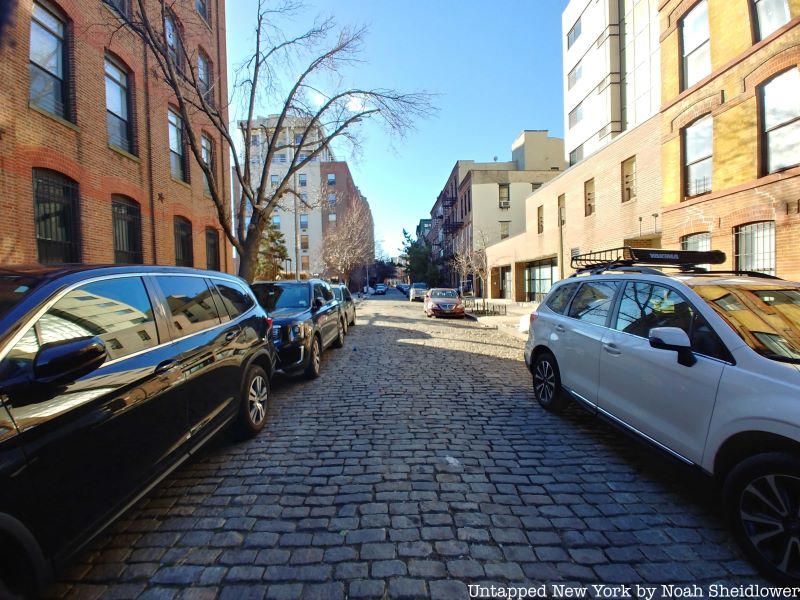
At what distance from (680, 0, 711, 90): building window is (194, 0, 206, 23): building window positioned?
16437mm

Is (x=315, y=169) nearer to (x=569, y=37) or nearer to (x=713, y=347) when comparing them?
(x=569, y=37)

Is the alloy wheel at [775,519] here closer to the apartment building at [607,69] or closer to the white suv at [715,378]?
the white suv at [715,378]

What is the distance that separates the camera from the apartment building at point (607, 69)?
1922cm

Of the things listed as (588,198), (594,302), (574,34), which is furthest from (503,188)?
(594,302)

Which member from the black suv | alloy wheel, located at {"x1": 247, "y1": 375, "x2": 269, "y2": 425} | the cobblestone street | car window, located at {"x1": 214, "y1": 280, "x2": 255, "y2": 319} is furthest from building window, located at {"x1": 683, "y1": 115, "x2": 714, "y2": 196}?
alloy wheel, located at {"x1": 247, "y1": 375, "x2": 269, "y2": 425}

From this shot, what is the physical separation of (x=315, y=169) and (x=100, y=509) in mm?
63076

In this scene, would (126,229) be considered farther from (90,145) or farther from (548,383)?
(548,383)

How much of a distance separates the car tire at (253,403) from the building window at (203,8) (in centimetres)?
1620

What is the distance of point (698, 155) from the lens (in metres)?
11.4

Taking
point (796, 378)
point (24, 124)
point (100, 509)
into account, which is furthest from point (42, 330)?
point (24, 124)

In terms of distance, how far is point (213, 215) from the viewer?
15461 millimetres

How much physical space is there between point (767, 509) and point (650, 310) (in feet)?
5.31

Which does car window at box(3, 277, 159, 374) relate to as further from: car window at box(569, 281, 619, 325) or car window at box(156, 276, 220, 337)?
car window at box(569, 281, 619, 325)

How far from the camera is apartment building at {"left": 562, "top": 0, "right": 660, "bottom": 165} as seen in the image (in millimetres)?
19219
